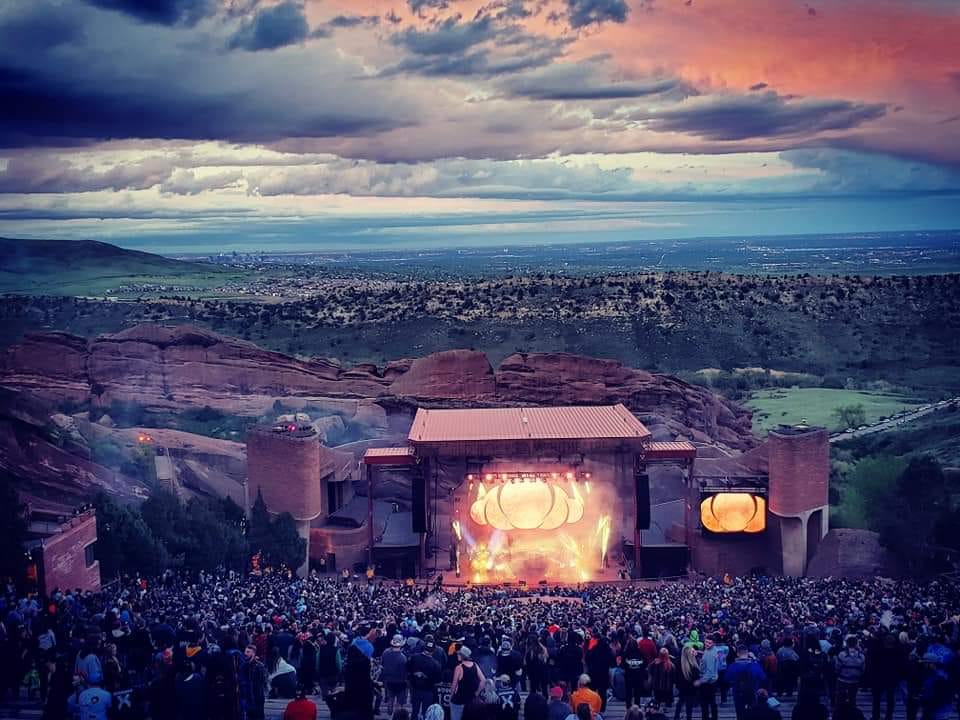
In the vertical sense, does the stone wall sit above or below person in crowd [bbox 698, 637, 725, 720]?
below

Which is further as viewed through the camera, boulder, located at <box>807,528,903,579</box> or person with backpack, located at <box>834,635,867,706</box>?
boulder, located at <box>807,528,903,579</box>

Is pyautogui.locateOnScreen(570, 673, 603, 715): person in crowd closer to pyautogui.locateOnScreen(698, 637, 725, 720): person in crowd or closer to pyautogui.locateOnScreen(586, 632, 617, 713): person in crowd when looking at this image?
pyautogui.locateOnScreen(586, 632, 617, 713): person in crowd

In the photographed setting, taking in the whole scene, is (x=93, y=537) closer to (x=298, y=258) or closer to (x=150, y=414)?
(x=150, y=414)

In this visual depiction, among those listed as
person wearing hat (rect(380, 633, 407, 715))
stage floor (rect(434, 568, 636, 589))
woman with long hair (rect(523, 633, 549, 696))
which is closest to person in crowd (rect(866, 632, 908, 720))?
woman with long hair (rect(523, 633, 549, 696))

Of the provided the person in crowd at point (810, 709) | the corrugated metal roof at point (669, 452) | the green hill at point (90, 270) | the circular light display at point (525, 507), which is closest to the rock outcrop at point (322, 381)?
the green hill at point (90, 270)

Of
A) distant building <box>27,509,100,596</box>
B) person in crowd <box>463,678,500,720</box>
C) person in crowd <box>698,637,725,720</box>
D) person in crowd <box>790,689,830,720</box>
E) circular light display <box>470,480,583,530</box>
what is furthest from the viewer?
circular light display <box>470,480,583,530</box>

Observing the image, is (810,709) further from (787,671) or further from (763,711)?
(787,671)

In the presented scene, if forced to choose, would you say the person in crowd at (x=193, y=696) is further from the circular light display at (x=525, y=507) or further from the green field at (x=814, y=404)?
the green field at (x=814, y=404)
